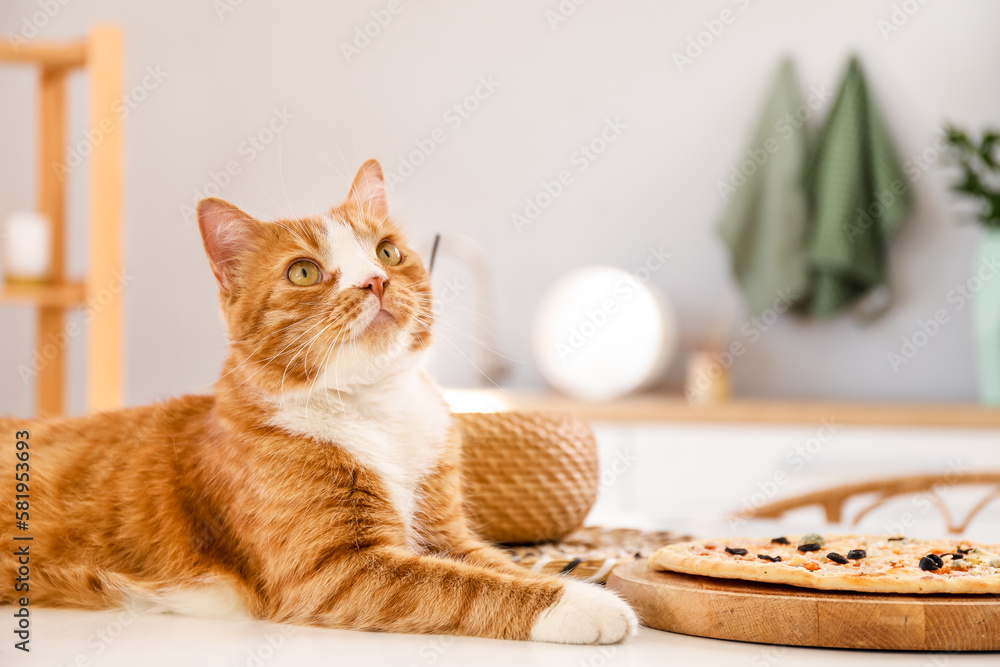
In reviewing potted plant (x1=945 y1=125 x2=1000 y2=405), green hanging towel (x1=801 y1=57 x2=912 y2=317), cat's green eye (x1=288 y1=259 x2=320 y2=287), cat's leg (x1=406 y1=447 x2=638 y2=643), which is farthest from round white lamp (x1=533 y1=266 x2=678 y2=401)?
cat's green eye (x1=288 y1=259 x2=320 y2=287)

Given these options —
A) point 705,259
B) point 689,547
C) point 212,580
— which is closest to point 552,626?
point 689,547

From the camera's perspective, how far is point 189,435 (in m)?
1.00

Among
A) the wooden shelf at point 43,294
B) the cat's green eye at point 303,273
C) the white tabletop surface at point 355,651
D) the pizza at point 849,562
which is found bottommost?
the white tabletop surface at point 355,651

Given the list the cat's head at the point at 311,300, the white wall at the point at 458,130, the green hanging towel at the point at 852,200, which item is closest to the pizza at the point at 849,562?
the cat's head at the point at 311,300

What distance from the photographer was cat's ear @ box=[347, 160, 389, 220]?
3.62 ft

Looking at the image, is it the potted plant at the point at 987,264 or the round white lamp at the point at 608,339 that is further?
the round white lamp at the point at 608,339

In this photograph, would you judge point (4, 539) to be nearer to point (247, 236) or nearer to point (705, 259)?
point (247, 236)

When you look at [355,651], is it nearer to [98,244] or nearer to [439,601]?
[439,601]

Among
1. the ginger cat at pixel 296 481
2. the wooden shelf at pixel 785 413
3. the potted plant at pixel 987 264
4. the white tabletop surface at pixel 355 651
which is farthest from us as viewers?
the potted plant at pixel 987 264

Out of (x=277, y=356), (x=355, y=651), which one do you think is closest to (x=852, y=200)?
(x=277, y=356)

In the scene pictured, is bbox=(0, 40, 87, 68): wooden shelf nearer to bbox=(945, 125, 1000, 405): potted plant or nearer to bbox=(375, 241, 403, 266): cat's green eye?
bbox=(375, 241, 403, 266): cat's green eye

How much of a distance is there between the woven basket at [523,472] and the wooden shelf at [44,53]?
1.75 meters

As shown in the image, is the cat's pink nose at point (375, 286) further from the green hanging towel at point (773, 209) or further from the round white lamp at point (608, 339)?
the green hanging towel at point (773, 209)

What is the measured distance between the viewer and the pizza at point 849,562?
733 millimetres
